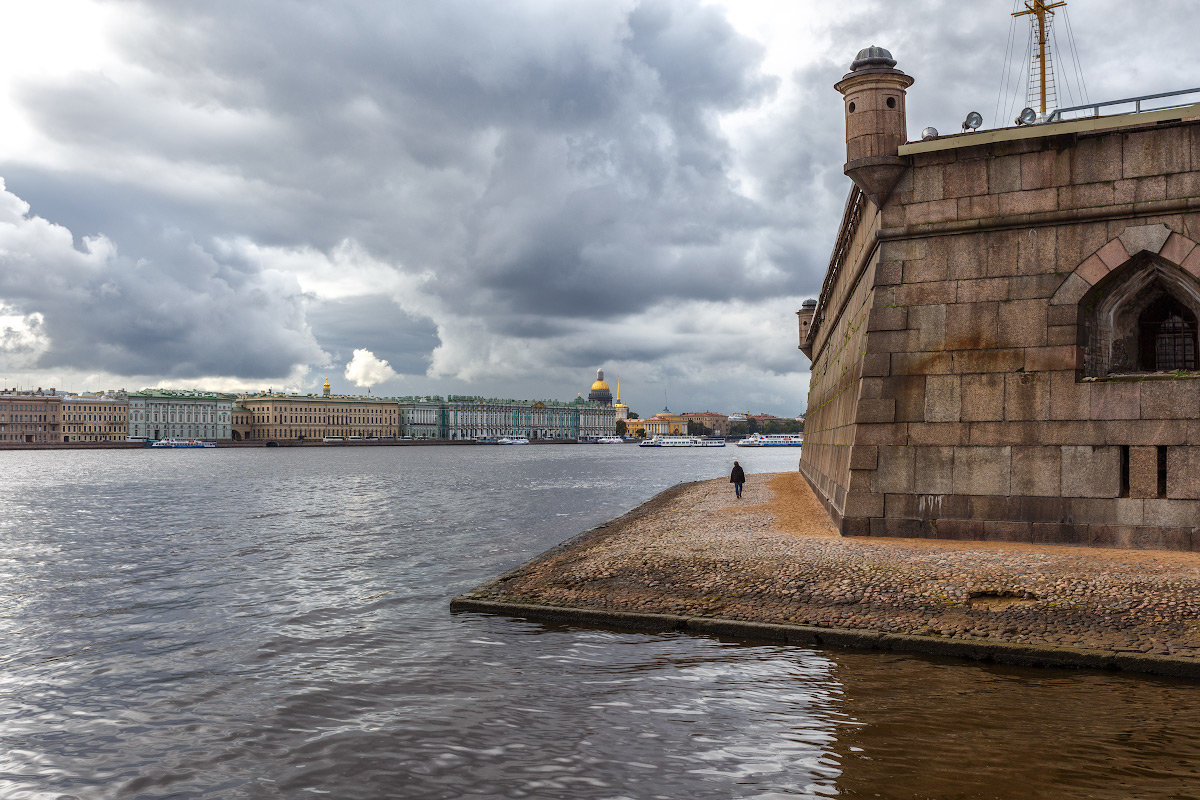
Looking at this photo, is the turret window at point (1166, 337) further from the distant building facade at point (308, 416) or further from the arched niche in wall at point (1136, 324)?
the distant building facade at point (308, 416)

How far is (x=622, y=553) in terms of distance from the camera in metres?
13.9

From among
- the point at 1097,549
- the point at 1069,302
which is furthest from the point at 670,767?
the point at 1069,302

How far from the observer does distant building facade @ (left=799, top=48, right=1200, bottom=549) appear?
38.8 ft

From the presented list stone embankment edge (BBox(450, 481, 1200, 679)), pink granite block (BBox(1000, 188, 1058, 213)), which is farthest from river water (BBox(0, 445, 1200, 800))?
pink granite block (BBox(1000, 188, 1058, 213))

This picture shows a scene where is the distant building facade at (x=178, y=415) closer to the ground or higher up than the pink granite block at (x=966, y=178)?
closer to the ground

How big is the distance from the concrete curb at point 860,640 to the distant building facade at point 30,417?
6792 inches

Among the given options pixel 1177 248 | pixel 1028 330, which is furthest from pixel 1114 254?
pixel 1028 330

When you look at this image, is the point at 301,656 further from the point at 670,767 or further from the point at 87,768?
the point at 670,767

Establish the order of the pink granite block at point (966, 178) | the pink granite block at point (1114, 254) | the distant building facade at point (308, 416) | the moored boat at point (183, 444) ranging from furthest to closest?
the distant building facade at point (308, 416) < the moored boat at point (183, 444) < the pink granite block at point (966, 178) < the pink granite block at point (1114, 254)

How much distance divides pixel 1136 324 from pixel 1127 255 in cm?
124

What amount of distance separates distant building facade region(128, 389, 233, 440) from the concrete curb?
18008cm

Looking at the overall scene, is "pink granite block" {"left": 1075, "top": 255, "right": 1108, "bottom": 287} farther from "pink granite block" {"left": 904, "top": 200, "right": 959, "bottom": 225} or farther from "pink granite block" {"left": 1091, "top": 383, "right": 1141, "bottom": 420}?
"pink granite block" {"left": 904, "top": 200, "right": 959, "bottom": 225}

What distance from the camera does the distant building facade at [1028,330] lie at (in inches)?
466

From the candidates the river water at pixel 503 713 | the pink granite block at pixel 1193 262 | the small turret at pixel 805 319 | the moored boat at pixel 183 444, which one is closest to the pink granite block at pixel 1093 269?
the pink granite block at pixel 1193 262
